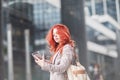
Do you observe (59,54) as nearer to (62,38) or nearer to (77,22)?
(62,38)

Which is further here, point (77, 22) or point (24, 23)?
point (24, 23)

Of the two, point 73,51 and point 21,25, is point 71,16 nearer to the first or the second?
point 21,25

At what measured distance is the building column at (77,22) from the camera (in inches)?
488

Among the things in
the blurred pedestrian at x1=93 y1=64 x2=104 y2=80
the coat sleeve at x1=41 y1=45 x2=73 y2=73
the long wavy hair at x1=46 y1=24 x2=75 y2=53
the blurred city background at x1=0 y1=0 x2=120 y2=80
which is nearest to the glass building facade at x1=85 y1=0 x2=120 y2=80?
the blurred city background at x1=0 y1=0 x2=120 y2=80

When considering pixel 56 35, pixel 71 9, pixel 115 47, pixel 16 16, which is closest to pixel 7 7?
pixel 16 16

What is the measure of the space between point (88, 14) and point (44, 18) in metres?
3.84

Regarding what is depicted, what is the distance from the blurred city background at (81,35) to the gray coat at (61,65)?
857 centimetres

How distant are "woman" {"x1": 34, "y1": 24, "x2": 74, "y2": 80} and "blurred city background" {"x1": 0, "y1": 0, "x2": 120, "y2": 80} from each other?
27.9 feet

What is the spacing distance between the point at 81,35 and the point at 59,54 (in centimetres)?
996

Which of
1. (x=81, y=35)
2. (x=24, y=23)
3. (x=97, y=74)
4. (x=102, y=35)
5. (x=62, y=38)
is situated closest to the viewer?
(x=62, y=38)

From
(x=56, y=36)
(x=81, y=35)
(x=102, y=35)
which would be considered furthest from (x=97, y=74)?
(x=56, y=36)

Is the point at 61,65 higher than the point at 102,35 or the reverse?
higher

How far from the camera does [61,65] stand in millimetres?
2551

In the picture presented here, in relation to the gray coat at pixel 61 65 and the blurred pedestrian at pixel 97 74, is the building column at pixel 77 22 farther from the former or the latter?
the gray coat at pixel 61 65
